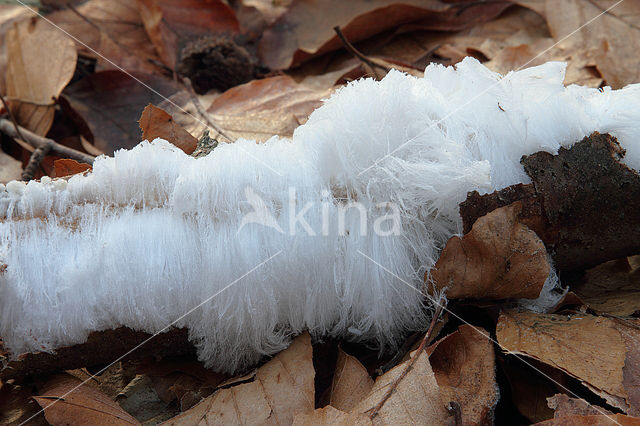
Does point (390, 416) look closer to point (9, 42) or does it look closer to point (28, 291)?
point (28, 291)

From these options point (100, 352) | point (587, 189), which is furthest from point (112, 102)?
point (587, 189)

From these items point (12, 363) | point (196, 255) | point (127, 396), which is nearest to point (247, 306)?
Answer: point (196, 255)

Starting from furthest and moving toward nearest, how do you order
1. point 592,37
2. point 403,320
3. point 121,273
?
1. point 592,37
2. point 403,320
3. point 121,273

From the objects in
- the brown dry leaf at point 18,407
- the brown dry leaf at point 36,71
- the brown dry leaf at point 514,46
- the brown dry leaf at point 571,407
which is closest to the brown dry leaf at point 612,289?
the brown dry leaf at point 571,407

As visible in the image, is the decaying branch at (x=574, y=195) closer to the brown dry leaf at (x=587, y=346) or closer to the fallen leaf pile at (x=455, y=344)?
the fallen leaf pile at (x=455, y=344)

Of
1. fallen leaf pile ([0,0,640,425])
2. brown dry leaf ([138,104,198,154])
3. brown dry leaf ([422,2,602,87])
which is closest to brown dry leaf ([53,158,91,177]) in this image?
fallen leaf pile ([0,0,640,425])
